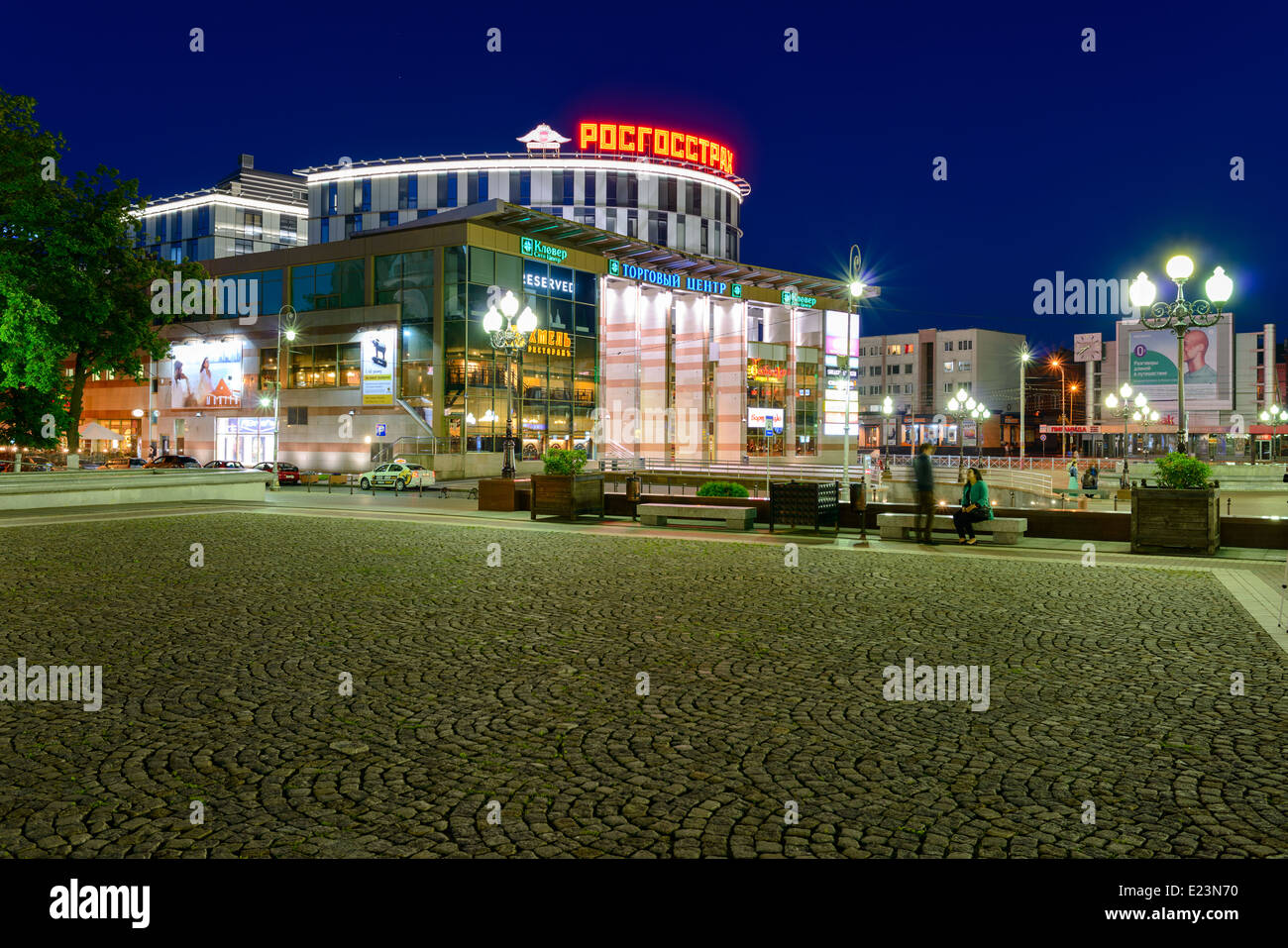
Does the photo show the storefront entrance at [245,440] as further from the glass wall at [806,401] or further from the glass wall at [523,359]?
the glass wall at [806,401]

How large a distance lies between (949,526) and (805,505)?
293 centimetres

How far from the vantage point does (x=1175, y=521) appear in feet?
50.9

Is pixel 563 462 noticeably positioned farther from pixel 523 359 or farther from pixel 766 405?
pixel 766 405

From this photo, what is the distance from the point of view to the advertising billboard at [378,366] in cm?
5409

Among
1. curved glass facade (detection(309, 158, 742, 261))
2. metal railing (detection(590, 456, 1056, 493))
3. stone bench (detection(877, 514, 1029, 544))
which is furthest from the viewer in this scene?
curved glass facade (detection(309, 158, 742, 261))

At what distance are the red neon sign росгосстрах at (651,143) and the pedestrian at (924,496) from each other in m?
70.9

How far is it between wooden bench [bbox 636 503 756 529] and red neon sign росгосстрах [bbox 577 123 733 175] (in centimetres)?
6789

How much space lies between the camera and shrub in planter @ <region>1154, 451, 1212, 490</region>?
15.3 metres

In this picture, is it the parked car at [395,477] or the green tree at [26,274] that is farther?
the parked car at [395,477]

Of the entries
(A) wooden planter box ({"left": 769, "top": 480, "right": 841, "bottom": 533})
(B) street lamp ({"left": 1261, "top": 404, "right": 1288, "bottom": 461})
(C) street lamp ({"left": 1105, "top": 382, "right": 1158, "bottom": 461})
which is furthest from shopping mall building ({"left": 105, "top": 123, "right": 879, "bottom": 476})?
(B) street lamp ({"left": 1261, "top": 404, "right": 1288, "bottom": 461})

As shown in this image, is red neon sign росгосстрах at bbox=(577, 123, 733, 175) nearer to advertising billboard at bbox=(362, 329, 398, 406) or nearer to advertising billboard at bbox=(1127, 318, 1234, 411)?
advertising billboard at bbox=(362, 329, 398, 406)

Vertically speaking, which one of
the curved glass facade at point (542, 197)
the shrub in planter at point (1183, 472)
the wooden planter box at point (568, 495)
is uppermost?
the curved glass facade at point (542, 197)

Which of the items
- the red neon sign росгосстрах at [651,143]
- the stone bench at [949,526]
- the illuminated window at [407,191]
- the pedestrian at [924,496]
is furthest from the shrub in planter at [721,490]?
the illuminated window at [407,191]

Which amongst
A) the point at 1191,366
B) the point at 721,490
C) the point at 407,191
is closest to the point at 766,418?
the point at 407,191
